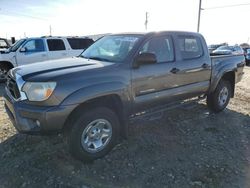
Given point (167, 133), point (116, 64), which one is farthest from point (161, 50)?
point (167, 133)

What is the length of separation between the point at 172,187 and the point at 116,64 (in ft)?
6.13

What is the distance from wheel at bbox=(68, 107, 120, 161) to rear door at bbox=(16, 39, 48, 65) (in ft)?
25.1

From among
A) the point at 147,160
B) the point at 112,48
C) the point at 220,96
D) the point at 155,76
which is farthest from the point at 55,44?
the point at 147,160

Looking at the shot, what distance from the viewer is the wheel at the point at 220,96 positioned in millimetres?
6078

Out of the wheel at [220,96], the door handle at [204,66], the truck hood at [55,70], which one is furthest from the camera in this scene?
the wheel at [220,96]

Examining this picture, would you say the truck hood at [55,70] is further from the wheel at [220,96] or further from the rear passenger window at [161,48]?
the wheel at [220,96]

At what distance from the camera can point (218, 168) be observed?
3.77 m

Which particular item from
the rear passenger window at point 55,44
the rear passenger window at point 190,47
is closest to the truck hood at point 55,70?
the rear passenger window at point 190,47

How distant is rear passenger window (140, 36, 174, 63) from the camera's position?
4410 mm

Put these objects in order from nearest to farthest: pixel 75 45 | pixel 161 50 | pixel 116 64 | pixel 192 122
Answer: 1. pixel 116 64
2. pixel 161 50
3. pixel 192 122
4. pixel 75 45

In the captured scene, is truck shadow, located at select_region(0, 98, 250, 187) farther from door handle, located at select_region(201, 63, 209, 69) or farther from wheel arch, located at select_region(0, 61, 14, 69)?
wheel arch, located at select_region(0, 61, 14, 69)

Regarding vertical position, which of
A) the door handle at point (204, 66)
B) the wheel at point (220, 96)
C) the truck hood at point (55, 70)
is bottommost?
the wheel at point (220, 96)

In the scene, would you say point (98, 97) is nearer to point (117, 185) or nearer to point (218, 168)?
point (117, 185)

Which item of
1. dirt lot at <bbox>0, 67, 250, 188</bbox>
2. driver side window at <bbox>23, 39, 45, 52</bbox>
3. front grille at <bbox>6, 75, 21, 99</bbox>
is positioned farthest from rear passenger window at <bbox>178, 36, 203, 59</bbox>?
driver side window at <bbox>23, 39, 45, 52</bbox>
